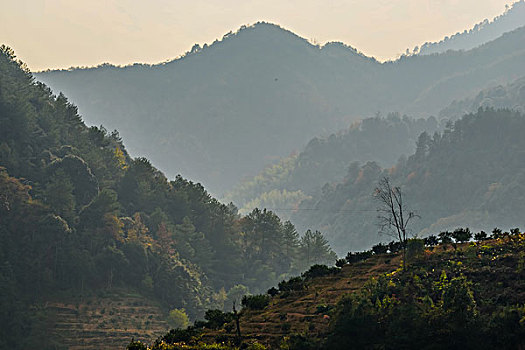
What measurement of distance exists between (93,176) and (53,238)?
966 inches

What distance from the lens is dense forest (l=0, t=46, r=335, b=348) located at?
106 meters

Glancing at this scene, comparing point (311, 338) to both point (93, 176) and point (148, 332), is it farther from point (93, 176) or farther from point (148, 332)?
point (93, 176)

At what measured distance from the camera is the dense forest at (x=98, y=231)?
106m

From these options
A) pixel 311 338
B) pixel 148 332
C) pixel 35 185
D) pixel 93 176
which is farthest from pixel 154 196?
pixel 311 338

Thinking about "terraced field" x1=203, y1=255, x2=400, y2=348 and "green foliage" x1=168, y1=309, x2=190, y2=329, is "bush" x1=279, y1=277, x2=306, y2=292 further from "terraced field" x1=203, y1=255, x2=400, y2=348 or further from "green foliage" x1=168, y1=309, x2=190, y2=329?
"green foliage" x1=168, y1=309, x2=190, y2=329

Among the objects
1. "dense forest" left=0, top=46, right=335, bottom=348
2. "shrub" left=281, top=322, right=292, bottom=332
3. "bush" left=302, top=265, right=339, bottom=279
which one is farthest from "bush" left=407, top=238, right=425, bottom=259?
"dense forest" left=0, top=46, right=335, bottom=348

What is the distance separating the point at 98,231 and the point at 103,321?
21883 mm

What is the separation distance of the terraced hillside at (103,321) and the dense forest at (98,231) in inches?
113

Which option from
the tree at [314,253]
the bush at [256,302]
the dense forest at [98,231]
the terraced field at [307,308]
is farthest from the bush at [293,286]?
the tree at [314,253]

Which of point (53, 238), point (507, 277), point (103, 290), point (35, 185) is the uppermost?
point (35, 185)

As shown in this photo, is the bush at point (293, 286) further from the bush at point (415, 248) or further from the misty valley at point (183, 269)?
the bush at point (415, 248)

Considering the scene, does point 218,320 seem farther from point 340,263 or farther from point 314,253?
point 314,253

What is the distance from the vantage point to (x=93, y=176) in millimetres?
131750

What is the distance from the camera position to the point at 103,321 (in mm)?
101812
